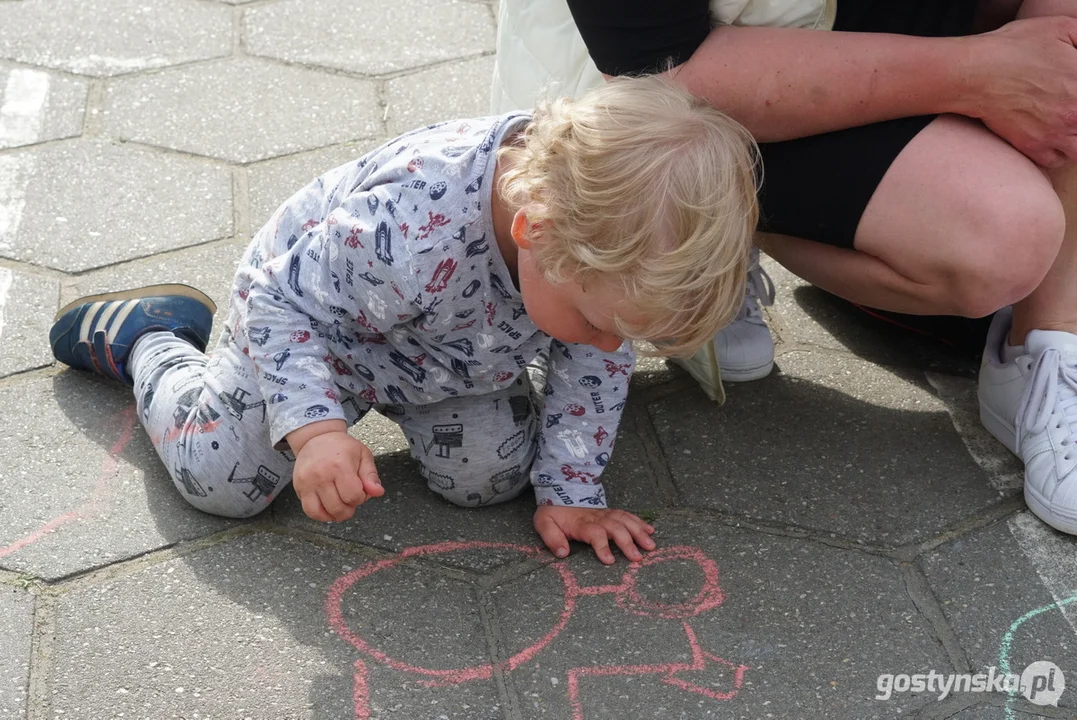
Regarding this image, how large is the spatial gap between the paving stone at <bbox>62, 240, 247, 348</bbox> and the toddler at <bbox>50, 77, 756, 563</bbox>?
0.50ft

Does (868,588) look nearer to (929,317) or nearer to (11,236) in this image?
(929,317)

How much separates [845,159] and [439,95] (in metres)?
1.34

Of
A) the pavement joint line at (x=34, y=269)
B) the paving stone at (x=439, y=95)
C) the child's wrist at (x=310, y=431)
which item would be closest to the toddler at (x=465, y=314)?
the child's wrist at (x=310, y=431)

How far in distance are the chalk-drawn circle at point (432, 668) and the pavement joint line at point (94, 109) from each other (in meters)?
1.43

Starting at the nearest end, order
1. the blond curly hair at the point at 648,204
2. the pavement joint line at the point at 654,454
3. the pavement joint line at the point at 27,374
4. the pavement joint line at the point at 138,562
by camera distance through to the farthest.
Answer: the blond curly hair at the point at 648,204, the pavement joint line at the point at 138,562, the pavement joint line at the point at 654,454, the pavement joint line at the point at 27,374

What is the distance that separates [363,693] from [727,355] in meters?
0.89

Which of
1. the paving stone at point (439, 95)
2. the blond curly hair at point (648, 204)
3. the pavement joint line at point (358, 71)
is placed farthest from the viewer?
the pavement joint line at point (358, 71)

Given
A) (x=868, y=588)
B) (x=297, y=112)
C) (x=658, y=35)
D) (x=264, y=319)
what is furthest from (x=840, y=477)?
(x=297, y=112)

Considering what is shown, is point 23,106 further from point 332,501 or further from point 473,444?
point 332,501

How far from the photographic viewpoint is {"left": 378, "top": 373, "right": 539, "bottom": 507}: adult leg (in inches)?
70.2

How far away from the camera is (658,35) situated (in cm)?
164

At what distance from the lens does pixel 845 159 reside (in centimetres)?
174

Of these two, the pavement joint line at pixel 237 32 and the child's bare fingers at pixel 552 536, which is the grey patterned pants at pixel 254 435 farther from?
the pavement joint line at pixel 237 32

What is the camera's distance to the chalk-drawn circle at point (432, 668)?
1.52m
